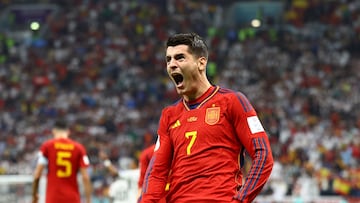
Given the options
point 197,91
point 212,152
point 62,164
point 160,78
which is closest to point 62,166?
point 62,164

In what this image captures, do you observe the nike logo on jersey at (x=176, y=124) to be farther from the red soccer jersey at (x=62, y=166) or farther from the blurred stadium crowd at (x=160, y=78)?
the blurred stadium crowd at (x=160, y=78)

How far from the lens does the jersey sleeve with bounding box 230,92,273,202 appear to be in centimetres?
447

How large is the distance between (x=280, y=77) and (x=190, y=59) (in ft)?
70.0

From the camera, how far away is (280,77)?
84.8ft

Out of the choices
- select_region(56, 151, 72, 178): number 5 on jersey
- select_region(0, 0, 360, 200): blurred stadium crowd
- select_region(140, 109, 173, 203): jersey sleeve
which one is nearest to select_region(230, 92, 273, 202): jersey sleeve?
select_region(140, 109, 173, 203): jersey sleeve

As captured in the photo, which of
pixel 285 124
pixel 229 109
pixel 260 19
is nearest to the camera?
pixel 229 109

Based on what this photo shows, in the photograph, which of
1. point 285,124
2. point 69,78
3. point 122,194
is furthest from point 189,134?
point 69,78

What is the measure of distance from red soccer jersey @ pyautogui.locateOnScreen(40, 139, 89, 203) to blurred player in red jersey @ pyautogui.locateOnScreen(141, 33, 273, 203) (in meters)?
5.73

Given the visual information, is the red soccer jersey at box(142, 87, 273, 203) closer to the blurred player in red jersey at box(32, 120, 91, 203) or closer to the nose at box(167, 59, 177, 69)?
the nose at box(167, 59, 177, 69)

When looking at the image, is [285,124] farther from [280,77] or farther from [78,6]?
[78,6]

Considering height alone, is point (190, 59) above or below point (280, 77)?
above

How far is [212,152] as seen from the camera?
15.2ft

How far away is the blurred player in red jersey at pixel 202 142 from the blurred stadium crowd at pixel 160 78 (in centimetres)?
1331

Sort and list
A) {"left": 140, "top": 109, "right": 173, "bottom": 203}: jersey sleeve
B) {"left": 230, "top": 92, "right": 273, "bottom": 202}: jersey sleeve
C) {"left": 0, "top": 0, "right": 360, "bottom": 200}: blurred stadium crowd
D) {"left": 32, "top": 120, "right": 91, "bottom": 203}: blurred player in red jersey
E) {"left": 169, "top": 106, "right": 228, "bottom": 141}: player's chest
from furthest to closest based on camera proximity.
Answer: {"left": 0, "top": 0, "right": 360, "bottom": 200}: blurred stadium crowd → {"left": 32, "top": 120, "right": 91, "bottom": 203}: blurred player in red jersey → {"left": 140, "top": 109, "right": 173, "bottom": 203}: jersey sleeve → {"left": 169, "top": 106, "right": 228, "bottom": 141}: player's chest → {"left": 230, "top": 92, "right": 273, "bottom": 202}: jersey sleeve
